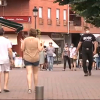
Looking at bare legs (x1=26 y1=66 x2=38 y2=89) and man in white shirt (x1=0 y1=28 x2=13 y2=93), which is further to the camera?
man in white shirt (x1=0 y1=28 x2=13 y2=93)

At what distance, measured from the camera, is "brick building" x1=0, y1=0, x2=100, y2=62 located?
4403 centimetres

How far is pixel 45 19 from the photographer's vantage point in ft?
162

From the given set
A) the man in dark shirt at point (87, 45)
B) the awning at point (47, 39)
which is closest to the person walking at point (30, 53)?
the man in dark shirt at point (87, 45)

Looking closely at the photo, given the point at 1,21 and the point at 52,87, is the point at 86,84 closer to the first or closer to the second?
the point at 52,87

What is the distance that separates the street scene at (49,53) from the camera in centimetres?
1175

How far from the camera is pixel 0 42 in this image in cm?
1188

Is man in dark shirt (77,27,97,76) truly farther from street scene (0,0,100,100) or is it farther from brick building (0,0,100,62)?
brick building (0,0,100,62)

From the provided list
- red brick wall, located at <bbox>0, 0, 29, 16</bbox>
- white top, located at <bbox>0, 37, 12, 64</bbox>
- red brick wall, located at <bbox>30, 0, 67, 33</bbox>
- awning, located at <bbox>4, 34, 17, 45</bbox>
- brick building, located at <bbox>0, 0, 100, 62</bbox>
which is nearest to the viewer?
white top, located at <bbox>0, 37, 12, 64</bbox>

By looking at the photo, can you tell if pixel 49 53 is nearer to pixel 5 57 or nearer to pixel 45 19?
pixel 5 57

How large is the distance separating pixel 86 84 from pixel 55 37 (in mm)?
38587

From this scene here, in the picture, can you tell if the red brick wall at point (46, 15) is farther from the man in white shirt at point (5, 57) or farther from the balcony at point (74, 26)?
the man in white shirt at point (5, 57)

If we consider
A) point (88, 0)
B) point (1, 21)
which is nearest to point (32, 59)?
point (88, 0)

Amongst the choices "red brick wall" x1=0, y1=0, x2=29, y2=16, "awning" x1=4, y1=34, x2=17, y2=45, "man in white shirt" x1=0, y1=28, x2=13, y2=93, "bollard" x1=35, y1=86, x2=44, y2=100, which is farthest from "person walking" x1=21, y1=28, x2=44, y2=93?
"red brick wall" x1=0, y1=0, x2=29, y2=16

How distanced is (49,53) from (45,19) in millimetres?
23889
